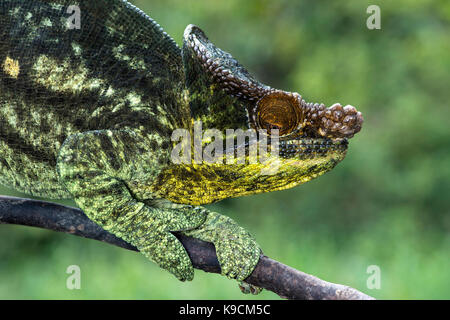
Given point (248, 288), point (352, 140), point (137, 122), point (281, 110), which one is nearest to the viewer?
point (281, 110)

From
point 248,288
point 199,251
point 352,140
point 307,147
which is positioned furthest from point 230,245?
point 352,140

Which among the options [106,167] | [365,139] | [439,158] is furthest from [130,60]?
[439,158]

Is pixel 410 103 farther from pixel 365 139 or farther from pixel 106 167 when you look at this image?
pixel 106 167

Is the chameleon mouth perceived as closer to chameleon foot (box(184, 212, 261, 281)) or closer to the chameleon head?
the chameleon head

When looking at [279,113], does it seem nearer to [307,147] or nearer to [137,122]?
[307,147]

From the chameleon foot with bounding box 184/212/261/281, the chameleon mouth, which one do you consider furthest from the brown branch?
the chameleon mouth

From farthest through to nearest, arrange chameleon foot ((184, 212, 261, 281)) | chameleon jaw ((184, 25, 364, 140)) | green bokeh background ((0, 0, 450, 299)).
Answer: green bokeh background ((0, 0, 450, 299)) → chameleon foot ((184, 212, 261, 281)) → chameleon jaw ((184, 25, 364, 140))

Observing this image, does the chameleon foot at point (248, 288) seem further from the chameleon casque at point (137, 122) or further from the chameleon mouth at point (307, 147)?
the chameleon mouth at point (307, 147)
